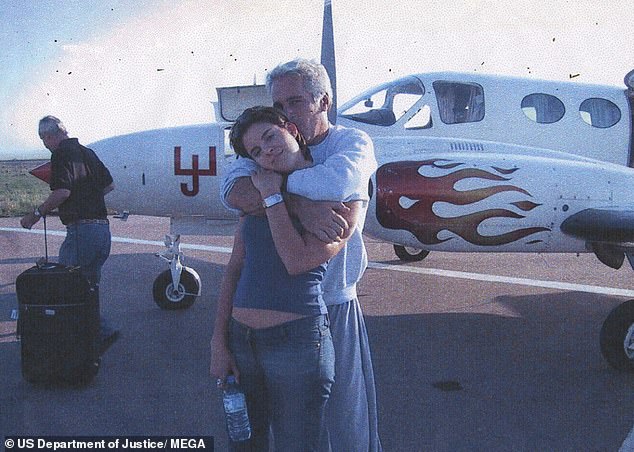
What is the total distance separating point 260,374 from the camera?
1989mm

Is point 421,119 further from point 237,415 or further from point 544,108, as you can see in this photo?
point 237,415

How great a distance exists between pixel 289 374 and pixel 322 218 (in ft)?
1.74

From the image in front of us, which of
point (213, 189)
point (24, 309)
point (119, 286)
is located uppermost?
point (213, 189)

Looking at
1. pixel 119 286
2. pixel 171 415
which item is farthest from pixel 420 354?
pixel 119 286

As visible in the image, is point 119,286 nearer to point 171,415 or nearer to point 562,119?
point 171,415

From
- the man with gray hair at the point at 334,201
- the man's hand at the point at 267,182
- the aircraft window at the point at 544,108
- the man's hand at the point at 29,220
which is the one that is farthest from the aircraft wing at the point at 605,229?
the man's hand at the point at 29,220

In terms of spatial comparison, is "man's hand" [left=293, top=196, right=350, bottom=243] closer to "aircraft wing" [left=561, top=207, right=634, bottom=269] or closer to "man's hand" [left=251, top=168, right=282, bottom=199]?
"man's hand" [left=251, top=168, right=282, bottom=199]

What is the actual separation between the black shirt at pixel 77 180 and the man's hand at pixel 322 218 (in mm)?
→ 3337

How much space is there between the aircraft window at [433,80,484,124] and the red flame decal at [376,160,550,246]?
1.48 m

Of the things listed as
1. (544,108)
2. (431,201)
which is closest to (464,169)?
(431,201)

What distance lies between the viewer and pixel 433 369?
4.73m

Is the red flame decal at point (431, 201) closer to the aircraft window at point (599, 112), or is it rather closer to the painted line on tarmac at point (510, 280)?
the aircraft window at point (599, 112)

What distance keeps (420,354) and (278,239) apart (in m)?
3.63

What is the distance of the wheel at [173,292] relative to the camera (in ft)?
21.2
